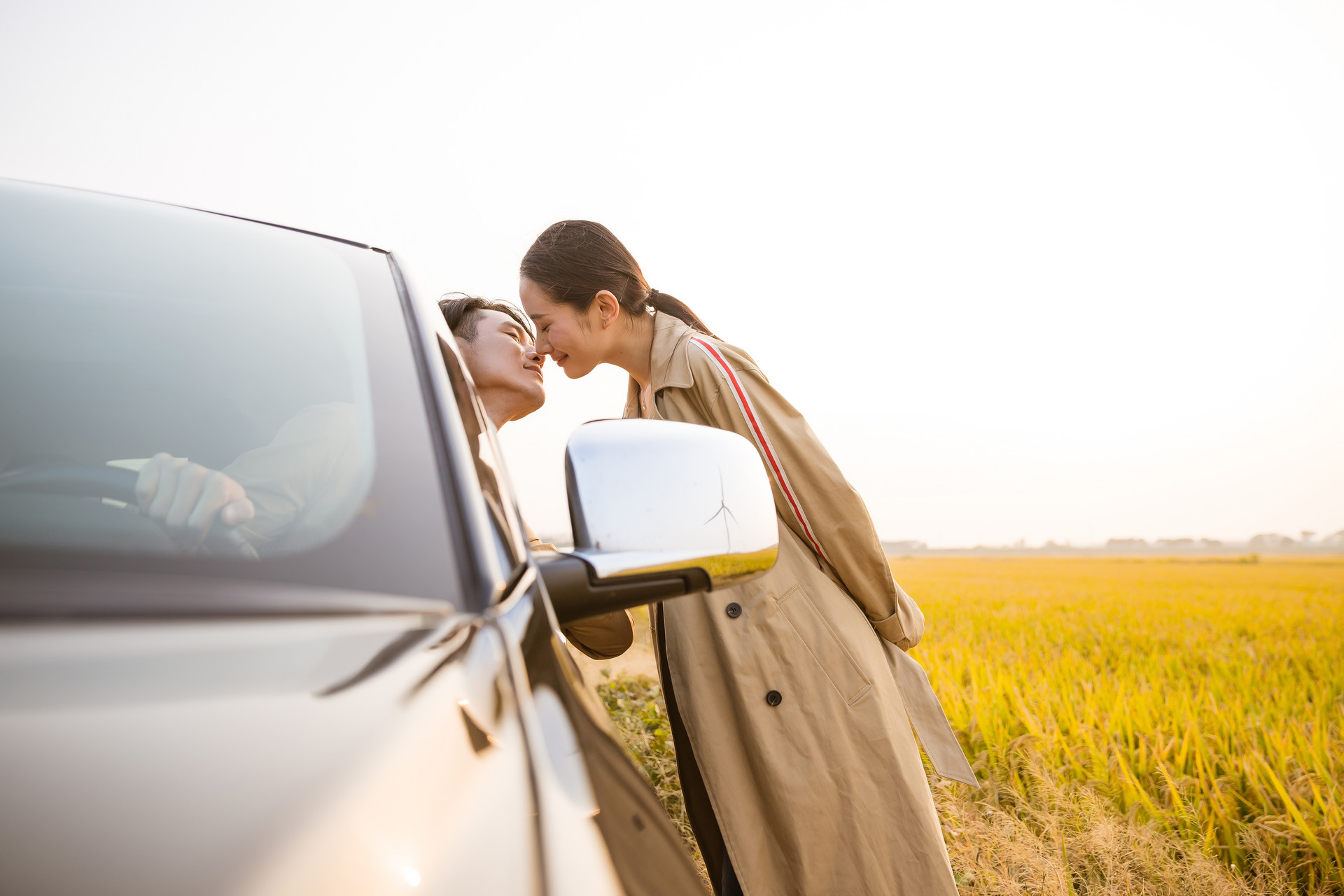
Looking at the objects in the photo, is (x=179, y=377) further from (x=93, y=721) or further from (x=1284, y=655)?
(x=1284, y=655)

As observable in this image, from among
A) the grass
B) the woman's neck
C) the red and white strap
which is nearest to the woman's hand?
the red and white strap

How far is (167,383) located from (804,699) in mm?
1341

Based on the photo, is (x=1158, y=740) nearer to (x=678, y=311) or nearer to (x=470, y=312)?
(x=678, y=311)

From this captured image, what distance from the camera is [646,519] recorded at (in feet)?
2.96

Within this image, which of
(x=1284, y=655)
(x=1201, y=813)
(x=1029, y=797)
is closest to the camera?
(x=1201, y=813)

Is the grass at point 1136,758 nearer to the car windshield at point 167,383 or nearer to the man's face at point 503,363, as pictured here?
the man's face at point 503,363

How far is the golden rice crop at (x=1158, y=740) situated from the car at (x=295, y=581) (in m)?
2.51

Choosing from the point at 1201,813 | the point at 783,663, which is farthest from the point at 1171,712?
the point at 783,663

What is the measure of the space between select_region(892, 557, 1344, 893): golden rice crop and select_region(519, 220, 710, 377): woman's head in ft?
7.41

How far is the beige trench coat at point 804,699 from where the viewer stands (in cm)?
158

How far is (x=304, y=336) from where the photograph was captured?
3.05 feet

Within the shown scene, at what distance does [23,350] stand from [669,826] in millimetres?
920

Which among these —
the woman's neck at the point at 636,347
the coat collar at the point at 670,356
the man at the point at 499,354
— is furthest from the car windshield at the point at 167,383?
the man at the point at 499,354

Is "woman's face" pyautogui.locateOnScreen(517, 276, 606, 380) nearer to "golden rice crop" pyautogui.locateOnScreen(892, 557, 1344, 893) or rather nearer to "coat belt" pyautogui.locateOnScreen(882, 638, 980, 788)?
"coat belt" pyautogui.locateOnScreen(882, 638, 980, 788)
